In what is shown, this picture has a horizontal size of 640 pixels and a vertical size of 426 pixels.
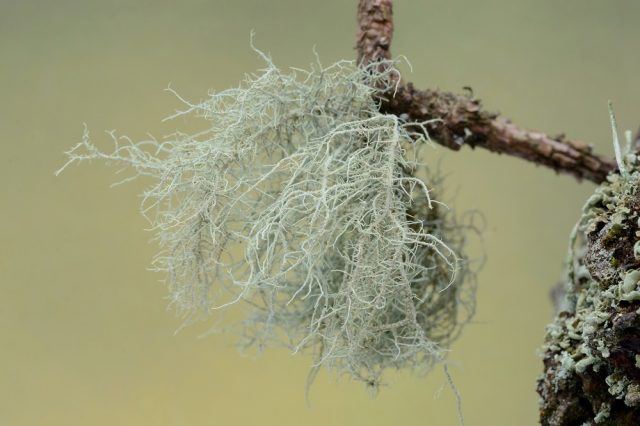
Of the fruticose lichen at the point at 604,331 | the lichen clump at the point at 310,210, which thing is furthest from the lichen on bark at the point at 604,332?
the lichen clump at the point at 310,210

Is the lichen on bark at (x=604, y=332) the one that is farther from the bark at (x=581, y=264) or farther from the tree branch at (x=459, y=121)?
the tree branch at (x=459, y=121)

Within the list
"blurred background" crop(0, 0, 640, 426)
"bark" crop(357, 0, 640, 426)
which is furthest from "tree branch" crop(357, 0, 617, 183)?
"blurred background" crop(0, 0, 640, 426)

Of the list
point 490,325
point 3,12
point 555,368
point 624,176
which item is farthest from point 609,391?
point 3,12

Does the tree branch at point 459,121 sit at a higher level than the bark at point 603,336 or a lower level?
higher

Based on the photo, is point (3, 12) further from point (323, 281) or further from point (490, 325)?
point (490, 325)

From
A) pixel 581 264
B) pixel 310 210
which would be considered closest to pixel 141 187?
pixel 310 210

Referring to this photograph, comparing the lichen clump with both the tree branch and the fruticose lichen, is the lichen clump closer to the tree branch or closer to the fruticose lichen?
the tree branch
